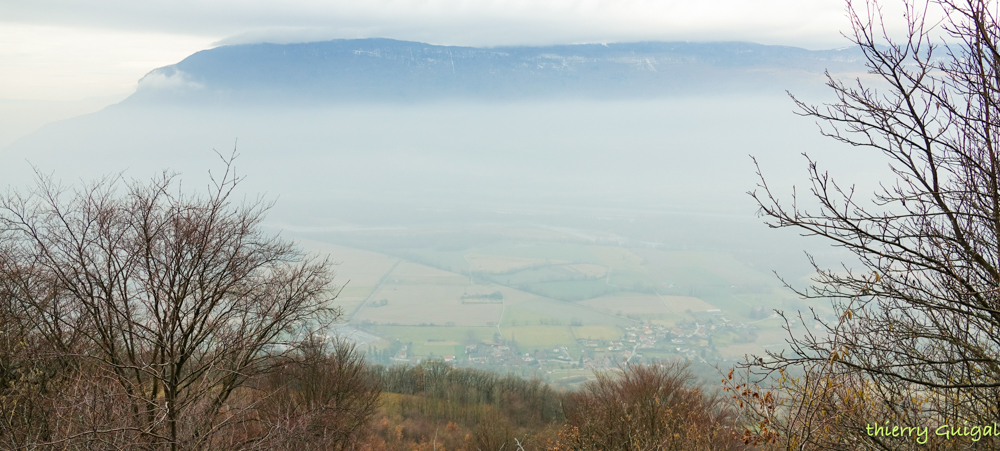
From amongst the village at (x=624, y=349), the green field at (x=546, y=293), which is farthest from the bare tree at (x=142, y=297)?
the green field at (x=546, y=293)

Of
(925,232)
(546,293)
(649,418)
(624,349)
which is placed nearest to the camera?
(925,232)

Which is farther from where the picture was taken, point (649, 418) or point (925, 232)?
point (649, 418)

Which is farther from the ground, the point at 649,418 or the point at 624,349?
the point at 649,418

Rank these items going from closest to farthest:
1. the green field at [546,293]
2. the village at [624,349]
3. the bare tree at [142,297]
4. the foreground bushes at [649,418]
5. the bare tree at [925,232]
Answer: the bare tree at [925,232] < the bare tree at [142,297] < the foreground bushes at [649,418] < the village at [624,349] < the green field at [546,293]

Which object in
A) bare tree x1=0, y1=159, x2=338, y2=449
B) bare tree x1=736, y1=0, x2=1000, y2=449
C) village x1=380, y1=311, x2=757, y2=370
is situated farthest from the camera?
village x1=380, y1=311, x2=757, y2=370

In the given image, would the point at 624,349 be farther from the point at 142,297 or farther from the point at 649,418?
the point at 142,297

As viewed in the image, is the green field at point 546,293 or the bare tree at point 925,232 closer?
the bare tree at point 925,232

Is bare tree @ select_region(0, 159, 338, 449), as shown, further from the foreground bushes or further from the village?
the village

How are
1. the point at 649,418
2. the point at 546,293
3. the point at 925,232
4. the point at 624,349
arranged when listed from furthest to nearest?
1. the point at 546,293
2. the point at 624,349
3. the point at 649,418
4. the point at 925,232

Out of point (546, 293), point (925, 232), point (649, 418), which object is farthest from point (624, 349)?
point (925, 232)

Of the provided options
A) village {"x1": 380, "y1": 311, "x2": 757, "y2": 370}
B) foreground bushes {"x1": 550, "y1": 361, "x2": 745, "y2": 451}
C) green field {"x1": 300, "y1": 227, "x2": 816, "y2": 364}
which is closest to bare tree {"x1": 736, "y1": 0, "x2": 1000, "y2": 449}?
foreground bushes {"x1": 550, "y1": 361, "x2": 745, "y2": 451}

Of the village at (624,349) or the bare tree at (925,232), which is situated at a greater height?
the bare tree at (925,232)

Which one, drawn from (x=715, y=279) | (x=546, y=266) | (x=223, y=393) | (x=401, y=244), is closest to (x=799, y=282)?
(x=715, y=279)

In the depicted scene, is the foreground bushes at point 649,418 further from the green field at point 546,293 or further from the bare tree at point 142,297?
the green field at point 546,293
